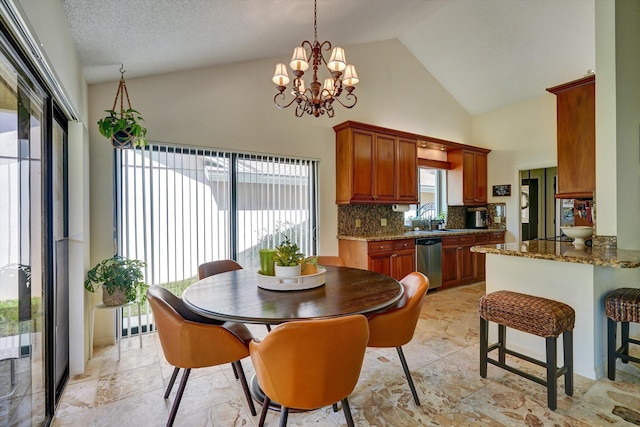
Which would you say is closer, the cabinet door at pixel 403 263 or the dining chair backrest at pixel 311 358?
the dining chair backrest at pixel 311 358

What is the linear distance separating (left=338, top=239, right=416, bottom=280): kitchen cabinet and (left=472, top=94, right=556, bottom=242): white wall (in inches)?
95.0

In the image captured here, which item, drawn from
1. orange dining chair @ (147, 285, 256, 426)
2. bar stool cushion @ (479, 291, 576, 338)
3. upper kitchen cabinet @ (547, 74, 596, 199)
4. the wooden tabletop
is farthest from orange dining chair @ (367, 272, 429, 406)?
upper kitchen cabinet @ (547, 74, 596, 199)

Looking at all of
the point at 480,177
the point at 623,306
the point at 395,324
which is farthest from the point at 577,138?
the point at 395,324

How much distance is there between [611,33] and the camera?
98.7 inches

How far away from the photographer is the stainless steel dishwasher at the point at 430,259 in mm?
4516

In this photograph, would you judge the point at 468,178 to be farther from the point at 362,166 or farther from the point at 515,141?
the point at 362,166

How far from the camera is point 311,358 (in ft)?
4.23

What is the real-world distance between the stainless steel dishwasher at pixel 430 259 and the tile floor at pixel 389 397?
1.84 metres

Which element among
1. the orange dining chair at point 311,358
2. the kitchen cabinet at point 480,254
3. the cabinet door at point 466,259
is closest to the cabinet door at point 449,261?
the cabinet door at point 466,259

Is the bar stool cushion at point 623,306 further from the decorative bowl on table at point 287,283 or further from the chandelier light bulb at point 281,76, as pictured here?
the chandelier light bulb at point 281,76

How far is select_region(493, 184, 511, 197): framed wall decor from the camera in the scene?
5539mm

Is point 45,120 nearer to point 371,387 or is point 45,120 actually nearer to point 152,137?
point 152,137

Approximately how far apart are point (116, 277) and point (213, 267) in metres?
0.78

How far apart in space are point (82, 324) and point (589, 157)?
15.9 ft
